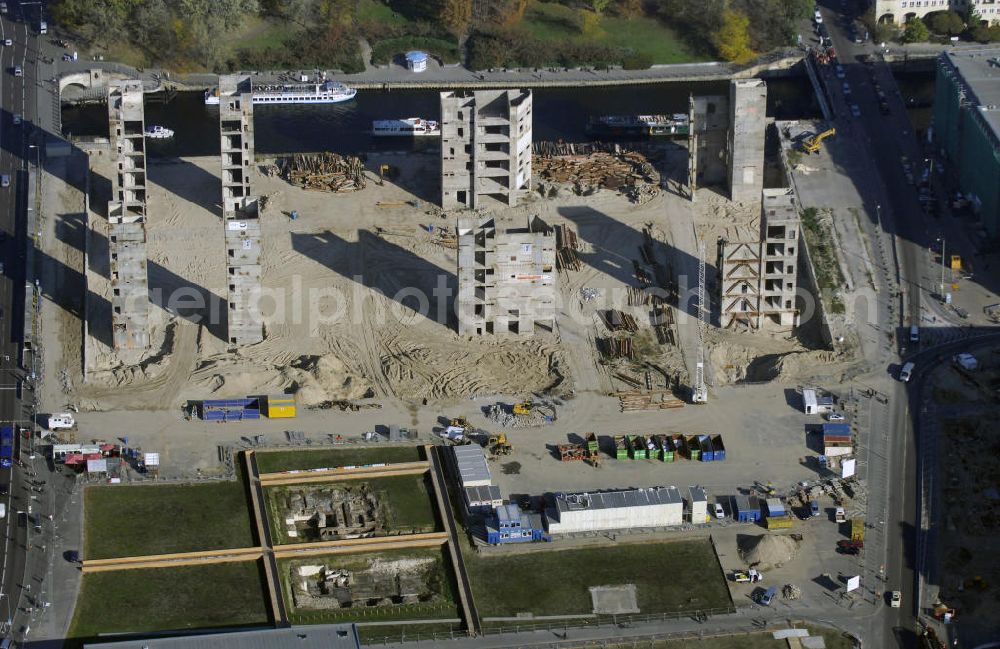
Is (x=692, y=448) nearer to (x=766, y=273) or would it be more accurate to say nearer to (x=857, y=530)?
(x=857, y=530)

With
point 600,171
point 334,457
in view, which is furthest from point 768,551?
point 600,171

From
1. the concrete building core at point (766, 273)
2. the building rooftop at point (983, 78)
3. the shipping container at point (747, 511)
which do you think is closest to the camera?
the shipping container at point (747, 511)

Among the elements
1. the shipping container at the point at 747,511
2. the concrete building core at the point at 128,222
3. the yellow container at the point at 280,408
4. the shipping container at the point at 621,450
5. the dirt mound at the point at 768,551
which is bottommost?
the dirt mound at the point at 768,551

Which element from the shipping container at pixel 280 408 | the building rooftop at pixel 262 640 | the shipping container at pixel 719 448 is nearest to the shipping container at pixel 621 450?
the shipping container at pixel 719 448

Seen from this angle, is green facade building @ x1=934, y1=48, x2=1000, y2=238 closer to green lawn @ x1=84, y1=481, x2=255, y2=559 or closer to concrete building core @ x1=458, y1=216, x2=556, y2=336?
concrete building core @ x1=458, y1=216, x2=556, y2=336

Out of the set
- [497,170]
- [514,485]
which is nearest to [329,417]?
[514,485]

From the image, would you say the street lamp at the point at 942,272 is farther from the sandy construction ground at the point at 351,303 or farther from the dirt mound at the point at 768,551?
the dirt mound at the point at 768,551
